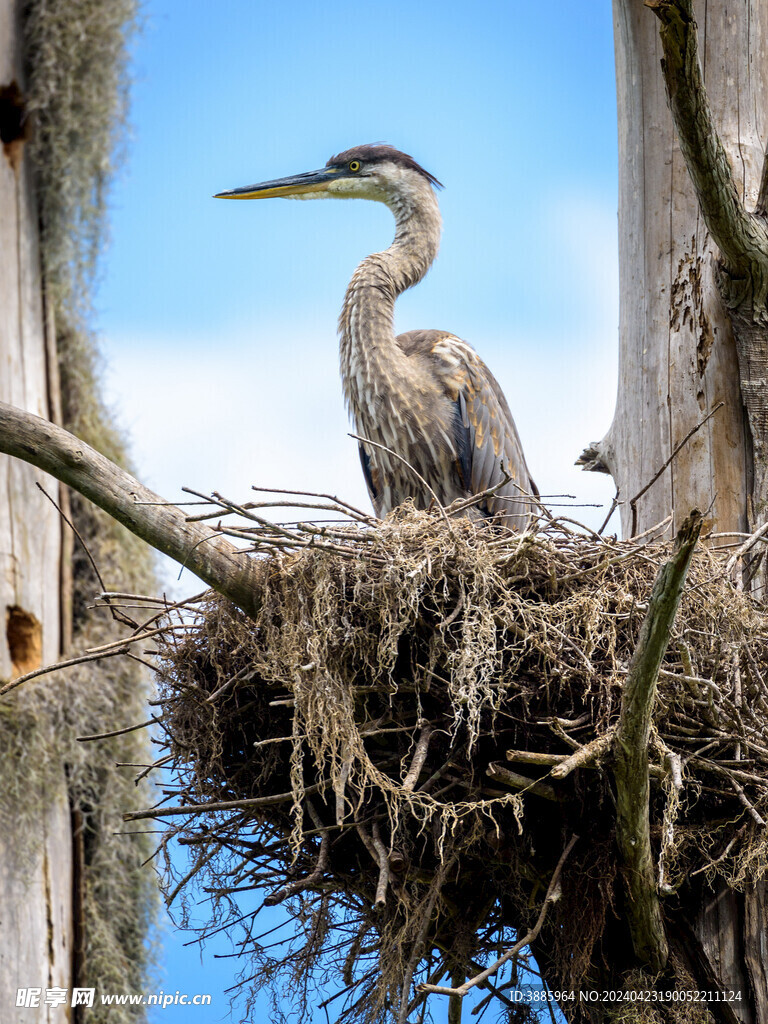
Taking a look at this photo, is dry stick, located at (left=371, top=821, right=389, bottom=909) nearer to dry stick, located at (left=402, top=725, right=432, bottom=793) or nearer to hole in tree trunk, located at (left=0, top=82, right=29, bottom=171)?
dry stick, located at (left=402, top=725, right=432, bottom=793)

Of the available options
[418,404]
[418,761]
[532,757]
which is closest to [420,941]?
[418,761]

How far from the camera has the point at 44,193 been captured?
5.41 m

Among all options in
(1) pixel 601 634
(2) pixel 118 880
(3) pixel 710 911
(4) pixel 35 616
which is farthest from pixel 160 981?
(1) pixel 601 634

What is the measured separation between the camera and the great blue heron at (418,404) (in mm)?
3762

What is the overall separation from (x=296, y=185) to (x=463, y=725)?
110 inches

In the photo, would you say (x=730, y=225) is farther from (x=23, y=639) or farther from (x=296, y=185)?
(x=23, y=639)

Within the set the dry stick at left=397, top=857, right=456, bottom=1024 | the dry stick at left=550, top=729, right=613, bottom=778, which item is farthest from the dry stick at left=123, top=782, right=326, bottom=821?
the dry stick at left=550, top=729, right=613, bottom=778

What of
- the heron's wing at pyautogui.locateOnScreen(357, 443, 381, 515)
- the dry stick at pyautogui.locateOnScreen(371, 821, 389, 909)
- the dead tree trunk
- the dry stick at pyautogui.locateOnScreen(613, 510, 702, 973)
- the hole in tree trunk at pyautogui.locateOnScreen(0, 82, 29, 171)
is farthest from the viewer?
the hole in tree trunk at pyautogui.locateOnScreen(0, 82, 29, 171)

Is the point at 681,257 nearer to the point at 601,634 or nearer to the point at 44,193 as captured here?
the point at 601,634

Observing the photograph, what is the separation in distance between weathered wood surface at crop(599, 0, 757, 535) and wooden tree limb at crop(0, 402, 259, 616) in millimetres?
1228

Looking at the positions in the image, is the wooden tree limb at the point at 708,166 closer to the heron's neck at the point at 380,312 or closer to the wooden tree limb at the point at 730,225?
the wooden tree limb at the point at 730,225

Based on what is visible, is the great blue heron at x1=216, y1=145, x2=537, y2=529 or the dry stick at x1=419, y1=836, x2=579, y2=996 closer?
the dry stick at x1=419, y1=836, x2=579, y2=996

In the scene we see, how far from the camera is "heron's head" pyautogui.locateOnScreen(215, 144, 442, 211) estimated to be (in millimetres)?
4422

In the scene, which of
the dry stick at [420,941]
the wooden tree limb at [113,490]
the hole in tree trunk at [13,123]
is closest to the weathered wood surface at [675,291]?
the dry stick at [420,941]
